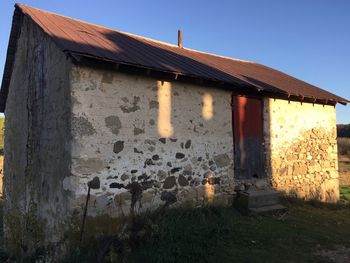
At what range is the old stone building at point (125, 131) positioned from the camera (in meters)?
6.69

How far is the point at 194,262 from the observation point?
5.46m

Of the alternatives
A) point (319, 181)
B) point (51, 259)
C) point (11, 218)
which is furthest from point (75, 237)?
point (319, 181)

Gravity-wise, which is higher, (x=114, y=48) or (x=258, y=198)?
(x=114, y=48)

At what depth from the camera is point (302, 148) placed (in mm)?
10727

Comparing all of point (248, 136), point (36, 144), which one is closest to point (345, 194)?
point (248, 136)

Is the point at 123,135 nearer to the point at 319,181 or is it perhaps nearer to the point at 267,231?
the point at 267,231

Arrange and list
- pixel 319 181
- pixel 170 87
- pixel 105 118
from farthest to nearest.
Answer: pixel 319 181, pixel 170 87, pixel 105 118

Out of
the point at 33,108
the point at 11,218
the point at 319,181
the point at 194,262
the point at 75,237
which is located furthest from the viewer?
the point at 319,181

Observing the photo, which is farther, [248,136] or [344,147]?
[344,147]

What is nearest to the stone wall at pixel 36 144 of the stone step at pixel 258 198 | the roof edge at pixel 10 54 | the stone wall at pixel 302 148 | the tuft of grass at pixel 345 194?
the roof edge at pixel 10 54

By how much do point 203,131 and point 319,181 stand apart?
4.95m

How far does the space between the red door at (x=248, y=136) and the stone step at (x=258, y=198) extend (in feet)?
1.72

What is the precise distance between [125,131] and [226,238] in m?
2.69

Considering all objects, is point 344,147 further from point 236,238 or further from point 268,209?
point 236,238
